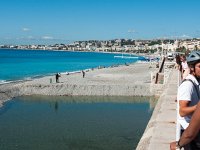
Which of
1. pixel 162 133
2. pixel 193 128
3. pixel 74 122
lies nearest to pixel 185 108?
pixel 193 128

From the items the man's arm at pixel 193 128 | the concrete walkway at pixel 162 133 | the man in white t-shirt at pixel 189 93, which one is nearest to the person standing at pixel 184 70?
the concrete walkway at pixel 162 133

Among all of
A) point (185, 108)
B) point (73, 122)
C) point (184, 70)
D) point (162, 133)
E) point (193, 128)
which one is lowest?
point (73, 122)

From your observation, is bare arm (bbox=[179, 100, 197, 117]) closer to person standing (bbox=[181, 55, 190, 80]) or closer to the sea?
person standing (bbox=[181, 55, 190, 80])

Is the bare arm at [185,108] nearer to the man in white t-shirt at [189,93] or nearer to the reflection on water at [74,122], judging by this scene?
the man in white t-shirt at [189,93]

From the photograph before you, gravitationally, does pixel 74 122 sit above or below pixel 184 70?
below

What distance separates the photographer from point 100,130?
2175 cm

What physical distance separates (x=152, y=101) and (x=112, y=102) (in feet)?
11.4

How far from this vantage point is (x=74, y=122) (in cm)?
2508

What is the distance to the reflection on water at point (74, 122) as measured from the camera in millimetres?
18991

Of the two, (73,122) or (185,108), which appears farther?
(73,122)

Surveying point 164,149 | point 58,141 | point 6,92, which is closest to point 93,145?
point 58,141

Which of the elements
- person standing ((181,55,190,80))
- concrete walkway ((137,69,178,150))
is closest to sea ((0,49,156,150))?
concrete walkway ((137,69,178,150))

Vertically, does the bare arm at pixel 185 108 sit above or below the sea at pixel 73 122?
above

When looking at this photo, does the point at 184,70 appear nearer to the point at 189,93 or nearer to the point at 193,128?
the point at 189,93
